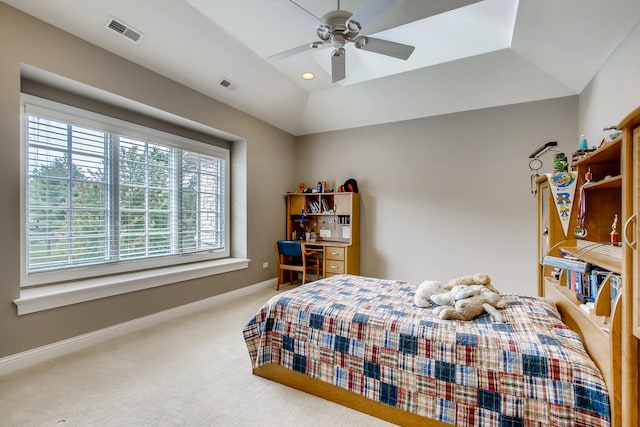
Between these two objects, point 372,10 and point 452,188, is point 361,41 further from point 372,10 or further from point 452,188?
point 452,188

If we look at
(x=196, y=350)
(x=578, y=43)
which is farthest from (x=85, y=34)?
(x=578, y=43)

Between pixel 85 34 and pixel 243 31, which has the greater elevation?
pixel 243 31

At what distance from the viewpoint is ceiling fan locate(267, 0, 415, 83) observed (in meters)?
1.91

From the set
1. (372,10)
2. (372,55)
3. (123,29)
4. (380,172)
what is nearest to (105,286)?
(123,29)

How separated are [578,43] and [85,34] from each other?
14.0 feet

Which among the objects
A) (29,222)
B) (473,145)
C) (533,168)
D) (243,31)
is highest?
(243,31)

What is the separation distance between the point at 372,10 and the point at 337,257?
325 centimetres

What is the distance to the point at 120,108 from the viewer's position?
10.3 ft

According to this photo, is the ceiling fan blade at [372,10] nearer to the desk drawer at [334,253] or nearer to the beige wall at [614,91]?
the beige wall at [614,91]

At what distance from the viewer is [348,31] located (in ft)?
7.07

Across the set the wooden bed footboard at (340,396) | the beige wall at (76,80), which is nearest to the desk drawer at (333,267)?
the beige wall at (76,80)

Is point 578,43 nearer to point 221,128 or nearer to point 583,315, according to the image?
point 583,315

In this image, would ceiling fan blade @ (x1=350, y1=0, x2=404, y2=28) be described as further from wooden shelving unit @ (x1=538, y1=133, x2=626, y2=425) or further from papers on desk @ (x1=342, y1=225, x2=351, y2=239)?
papers on desk @ (x1=342, y1=225, x2=351, y2=239)

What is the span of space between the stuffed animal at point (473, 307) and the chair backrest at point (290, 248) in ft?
9.24
